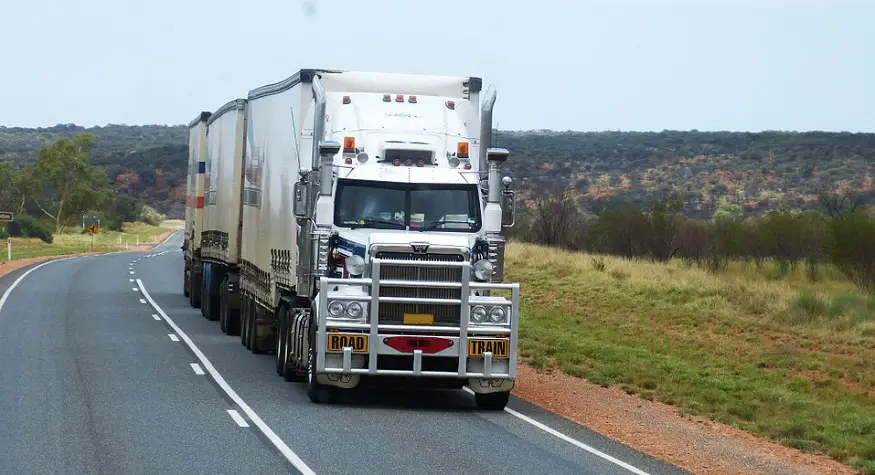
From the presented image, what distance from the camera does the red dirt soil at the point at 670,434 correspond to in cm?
1277

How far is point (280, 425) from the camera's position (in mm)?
13398

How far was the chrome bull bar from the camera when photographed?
1473cm

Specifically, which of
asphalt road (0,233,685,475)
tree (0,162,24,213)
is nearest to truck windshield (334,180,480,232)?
asphalt road (0,233,685,475)

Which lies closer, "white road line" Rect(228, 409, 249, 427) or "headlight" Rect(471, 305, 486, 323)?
"white road line" Rect(228, 409, 249, 427)

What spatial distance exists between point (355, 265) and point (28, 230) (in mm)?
85816

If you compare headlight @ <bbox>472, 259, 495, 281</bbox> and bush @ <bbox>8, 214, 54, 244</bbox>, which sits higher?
headlight @ <bbox>472, 259, 495, 281</bbox>

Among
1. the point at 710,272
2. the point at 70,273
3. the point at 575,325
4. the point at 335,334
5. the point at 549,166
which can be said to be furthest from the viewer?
the point at 549,166

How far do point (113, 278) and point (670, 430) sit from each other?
33.1 metres

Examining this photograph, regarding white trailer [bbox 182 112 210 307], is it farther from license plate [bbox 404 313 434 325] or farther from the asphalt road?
license plate [bbox 404 313 434 325]

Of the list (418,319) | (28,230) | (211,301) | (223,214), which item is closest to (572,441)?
(418,319)

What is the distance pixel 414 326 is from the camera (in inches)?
587

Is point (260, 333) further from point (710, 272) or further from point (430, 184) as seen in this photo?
point (710, 272)

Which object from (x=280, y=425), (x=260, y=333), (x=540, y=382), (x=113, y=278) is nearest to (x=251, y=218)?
(x=260, y=333)

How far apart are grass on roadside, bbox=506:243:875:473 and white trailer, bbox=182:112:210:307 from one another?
318 inches
